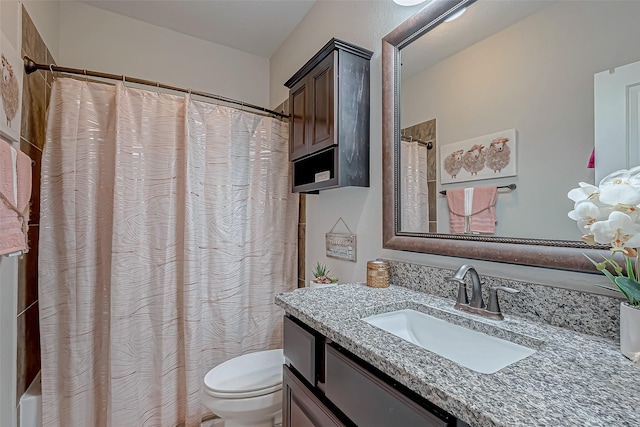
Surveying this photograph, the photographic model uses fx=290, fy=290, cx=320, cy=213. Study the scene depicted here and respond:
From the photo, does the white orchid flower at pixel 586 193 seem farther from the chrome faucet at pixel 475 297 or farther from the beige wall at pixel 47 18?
the beige wall at pixel 47 18

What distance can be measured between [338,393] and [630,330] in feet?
2.13

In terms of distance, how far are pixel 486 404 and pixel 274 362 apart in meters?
1.25

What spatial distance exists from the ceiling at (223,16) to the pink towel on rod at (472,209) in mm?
1671

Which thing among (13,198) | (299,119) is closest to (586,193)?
(299,119)

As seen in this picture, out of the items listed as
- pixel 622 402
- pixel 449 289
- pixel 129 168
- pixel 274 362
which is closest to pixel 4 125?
pixel 129 168

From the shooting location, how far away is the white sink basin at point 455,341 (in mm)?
742

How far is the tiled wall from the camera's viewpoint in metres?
1.34

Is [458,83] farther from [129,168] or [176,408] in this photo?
[176,408]

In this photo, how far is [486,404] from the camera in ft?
1.45

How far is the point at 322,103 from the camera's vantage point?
1446mm

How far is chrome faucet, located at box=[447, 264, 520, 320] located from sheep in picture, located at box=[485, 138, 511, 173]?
13.4 inches

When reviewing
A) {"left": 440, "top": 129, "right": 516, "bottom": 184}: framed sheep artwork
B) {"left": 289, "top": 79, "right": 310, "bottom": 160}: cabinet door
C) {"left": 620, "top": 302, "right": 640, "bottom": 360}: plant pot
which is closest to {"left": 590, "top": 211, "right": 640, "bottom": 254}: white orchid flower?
{"left": 620, "top": 302, "right": 640, "bottom": 360}: plant pot

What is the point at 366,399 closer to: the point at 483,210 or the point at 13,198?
the point at 483,210

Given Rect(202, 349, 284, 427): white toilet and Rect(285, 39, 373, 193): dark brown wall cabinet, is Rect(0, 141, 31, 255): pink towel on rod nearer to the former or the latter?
Rect(202, 349, 284, 427): white toilet
